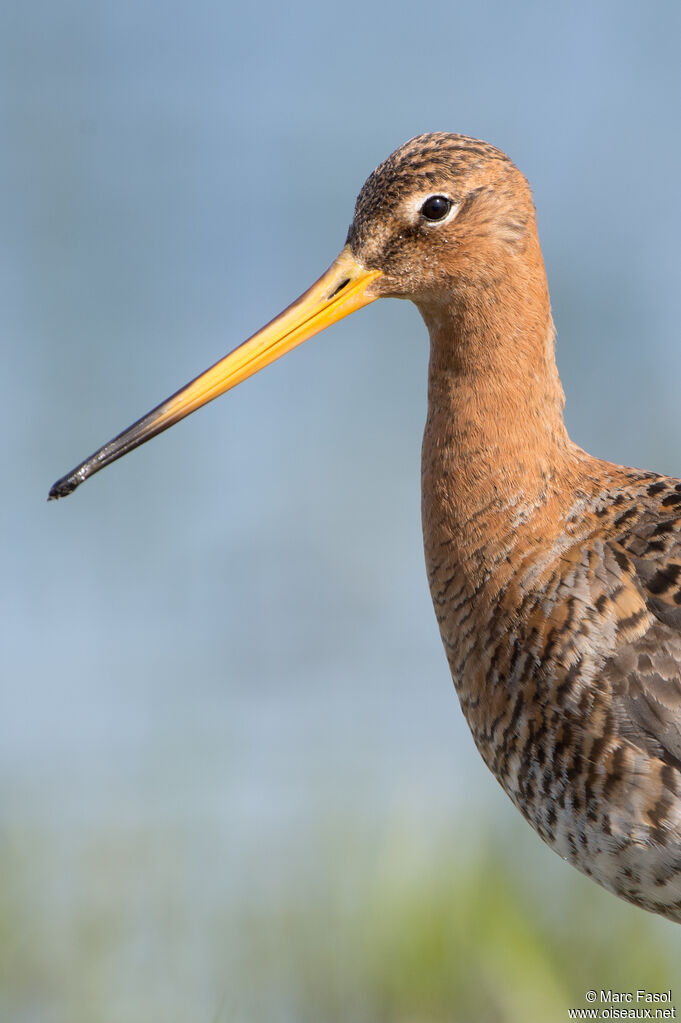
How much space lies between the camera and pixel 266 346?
3.18m

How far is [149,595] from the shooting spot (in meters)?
7.06

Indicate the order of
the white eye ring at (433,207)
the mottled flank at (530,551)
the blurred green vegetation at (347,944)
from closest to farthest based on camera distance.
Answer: the mottled flank at (530,551) → the white eye ring at (433,207) → the blurred green vegetation at (347,944)

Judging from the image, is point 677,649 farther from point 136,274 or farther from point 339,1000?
point 136,274

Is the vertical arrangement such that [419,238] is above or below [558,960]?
above

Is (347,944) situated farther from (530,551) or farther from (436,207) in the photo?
(436,207)

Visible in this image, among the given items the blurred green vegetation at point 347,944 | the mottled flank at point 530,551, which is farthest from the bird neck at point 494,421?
the blurred green vegetation at point 347,944

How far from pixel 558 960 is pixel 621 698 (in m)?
1.26

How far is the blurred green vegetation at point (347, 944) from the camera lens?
3.74 meters

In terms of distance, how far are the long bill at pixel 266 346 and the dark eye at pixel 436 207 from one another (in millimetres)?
172

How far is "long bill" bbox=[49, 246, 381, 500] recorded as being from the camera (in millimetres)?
3135

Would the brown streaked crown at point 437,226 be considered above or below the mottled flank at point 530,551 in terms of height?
above

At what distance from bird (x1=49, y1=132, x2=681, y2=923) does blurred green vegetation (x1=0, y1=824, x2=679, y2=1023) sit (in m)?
0.88

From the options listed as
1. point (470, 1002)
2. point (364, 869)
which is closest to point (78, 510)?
point (364, 869)

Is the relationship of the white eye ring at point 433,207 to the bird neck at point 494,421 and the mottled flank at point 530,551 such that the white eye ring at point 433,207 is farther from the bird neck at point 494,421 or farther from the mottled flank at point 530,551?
the bird neck at point 494,421
